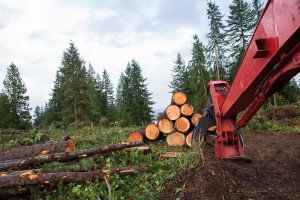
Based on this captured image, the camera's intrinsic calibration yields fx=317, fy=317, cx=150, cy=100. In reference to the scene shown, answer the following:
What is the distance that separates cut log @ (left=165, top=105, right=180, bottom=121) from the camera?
10502 mm

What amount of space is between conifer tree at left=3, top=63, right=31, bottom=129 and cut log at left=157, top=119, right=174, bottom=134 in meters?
29.5

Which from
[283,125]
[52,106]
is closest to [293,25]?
[283,125]

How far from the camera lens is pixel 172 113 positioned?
1053 centimetres

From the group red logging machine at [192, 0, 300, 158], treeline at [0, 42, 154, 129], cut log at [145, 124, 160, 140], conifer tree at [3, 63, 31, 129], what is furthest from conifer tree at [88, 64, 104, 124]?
red logging machine at [192, 0, 300, 158]

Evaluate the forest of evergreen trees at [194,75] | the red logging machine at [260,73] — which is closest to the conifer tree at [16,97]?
the forest of evergreen trees at [194,75]

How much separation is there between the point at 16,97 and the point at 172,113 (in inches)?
1279

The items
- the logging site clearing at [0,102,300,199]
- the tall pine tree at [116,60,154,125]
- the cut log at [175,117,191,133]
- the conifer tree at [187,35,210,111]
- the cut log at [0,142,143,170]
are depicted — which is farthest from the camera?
the tall pine tree at [116,60,154,125]

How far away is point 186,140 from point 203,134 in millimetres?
3563

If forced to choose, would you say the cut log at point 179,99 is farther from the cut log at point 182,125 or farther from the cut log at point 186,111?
the cut log at point 182,125

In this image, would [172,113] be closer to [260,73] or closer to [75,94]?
[260,73]

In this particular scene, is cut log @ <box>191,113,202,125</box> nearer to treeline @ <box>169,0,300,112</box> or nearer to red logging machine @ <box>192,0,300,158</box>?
red logging machine @ <box>192,0,300,158</box>

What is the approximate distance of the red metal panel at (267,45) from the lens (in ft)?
9.91

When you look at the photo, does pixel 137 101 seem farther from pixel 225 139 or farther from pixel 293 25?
pixel 293 25

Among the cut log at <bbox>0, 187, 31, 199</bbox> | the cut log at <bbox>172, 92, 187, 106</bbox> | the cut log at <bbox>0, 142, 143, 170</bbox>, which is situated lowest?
the cut log at <bbox>0, 187, 31, 199</bbox>
